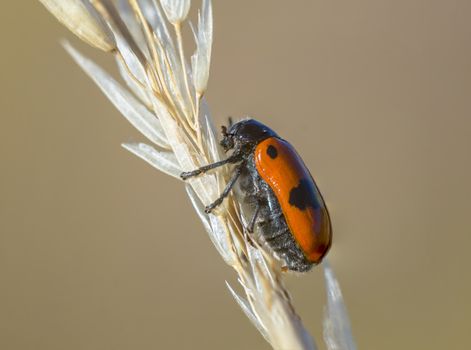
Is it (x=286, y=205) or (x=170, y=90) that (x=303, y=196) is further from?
(x=170, y=90)

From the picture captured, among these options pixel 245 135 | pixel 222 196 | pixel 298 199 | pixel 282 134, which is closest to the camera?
pixel 222 196

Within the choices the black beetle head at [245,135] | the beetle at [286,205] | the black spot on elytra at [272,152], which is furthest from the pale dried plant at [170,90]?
the black beetle head at [245,135]

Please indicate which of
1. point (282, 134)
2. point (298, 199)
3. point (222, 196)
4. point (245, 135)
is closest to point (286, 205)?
point (298, 199)

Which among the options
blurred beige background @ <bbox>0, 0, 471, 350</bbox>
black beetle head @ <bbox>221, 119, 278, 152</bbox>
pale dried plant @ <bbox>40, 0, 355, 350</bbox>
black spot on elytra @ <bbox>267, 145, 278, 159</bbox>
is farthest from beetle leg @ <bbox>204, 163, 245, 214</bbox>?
blurred beige background @ <bbox>0, 0, 471, 350</bbox>

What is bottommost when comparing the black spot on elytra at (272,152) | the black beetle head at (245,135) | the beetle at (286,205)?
the beetle at (286,205)

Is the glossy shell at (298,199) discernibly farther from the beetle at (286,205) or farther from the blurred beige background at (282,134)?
the blurred beige background at (282,134)

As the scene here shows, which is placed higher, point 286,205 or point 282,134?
point 282,134

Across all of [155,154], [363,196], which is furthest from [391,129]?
[155,154]

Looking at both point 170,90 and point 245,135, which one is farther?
point 245,135
